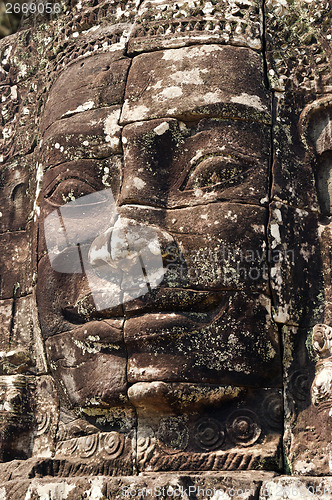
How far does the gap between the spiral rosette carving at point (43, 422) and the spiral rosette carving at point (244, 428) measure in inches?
51.5

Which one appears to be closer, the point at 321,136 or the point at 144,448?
the point at 144,448

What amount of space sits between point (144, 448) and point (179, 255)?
1182 mm

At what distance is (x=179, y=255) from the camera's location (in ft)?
14.8

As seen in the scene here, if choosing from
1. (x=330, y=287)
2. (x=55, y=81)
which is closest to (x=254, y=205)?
(x=330, y=287)

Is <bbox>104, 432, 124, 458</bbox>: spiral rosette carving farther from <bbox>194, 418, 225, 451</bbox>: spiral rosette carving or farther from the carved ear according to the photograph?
the carved ear

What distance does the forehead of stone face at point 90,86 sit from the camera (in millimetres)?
5102

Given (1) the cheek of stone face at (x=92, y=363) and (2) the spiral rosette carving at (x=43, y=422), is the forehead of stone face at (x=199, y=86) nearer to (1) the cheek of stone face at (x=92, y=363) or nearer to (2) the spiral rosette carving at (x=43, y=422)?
(1) the cheek of stone face at (x=92, y=363)

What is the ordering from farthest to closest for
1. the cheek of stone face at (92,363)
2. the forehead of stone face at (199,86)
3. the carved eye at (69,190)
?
the carved eye at (69,190), the forehead of stone face at (199,86), the cheek of stone face at (92,363)

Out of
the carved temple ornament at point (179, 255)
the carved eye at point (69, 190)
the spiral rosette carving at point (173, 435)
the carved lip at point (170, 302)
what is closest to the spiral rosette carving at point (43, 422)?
the carved temple ornament at point (179, 255)

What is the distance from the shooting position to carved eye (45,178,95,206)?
Answer: 4.91m

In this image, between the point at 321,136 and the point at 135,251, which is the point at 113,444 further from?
the point at 321,136

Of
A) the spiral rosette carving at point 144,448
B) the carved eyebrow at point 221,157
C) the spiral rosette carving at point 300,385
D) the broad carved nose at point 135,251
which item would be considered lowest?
the spiral rosette carving at point 144,448

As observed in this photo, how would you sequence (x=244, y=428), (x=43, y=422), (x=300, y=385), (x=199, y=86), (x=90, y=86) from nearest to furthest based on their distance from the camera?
(x=244, y=428), (x=300, y=385), (x=199, y=86), (x=43, y=422), (x=90, y=86)

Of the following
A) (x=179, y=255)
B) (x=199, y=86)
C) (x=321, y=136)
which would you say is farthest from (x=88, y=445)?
(x=321, y=136)
